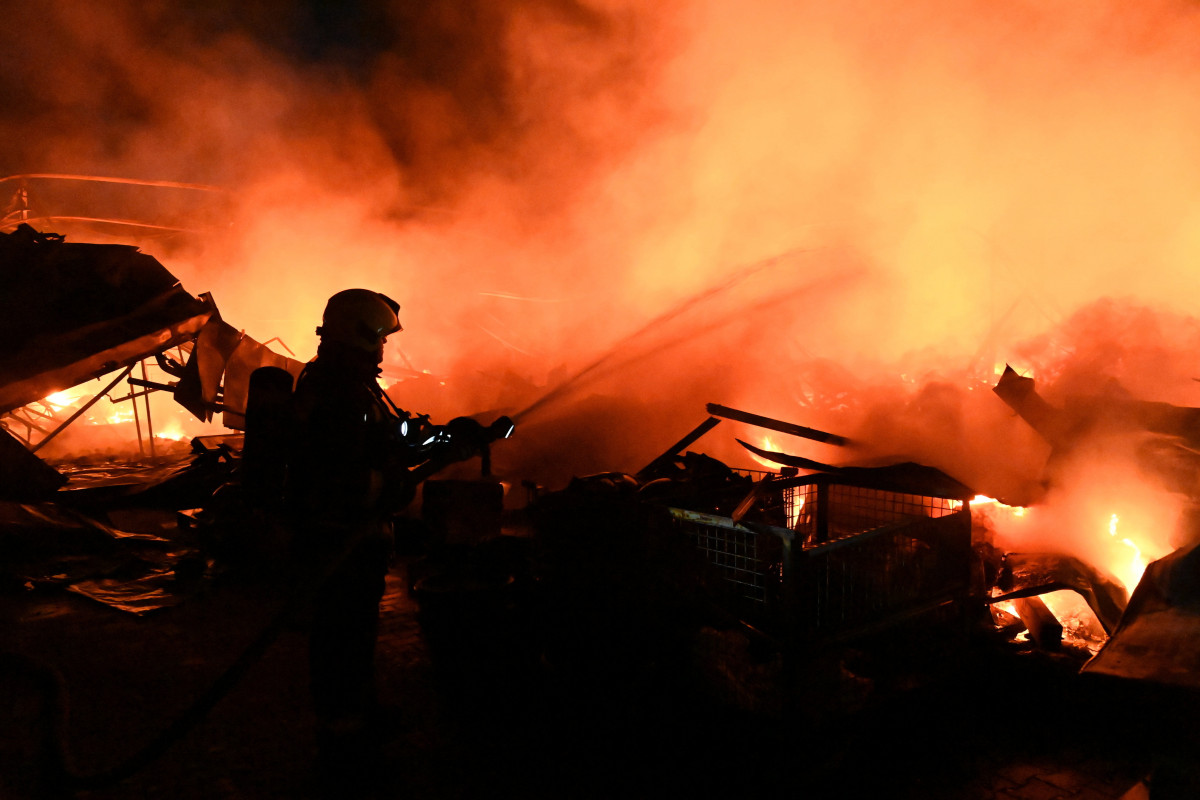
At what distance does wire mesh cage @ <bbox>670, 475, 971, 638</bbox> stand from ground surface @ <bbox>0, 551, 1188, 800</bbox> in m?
0.40

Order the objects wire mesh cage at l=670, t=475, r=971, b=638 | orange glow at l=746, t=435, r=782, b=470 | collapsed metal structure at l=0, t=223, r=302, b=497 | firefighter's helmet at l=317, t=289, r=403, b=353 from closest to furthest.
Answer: wire mesh cage at l=670, t=475, r=971, b=638 → firefighter's helmet at l=317, t=289, r=403, b=353 → collapsed metal structure at l=0, t=223, r=302, b=497 → orange glow at l=746, t=435, r=782, b=470

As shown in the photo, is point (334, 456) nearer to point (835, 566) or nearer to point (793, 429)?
point (835, 566)

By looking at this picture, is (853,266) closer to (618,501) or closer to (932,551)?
(932,551)

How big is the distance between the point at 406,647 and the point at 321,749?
1736 millimetres

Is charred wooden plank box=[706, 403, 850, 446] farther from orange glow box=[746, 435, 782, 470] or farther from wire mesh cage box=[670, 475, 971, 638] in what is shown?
orange glow box=[746, 435, 782, 470]

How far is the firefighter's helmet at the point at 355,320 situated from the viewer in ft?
10.1

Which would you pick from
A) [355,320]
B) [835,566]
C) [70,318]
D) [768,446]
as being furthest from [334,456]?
[70,318]

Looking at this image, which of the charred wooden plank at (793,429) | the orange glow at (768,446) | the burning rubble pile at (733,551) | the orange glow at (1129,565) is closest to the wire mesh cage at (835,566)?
the burning rubble pile at (733,551)

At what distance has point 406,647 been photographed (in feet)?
15.2

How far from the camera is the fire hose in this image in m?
2.44

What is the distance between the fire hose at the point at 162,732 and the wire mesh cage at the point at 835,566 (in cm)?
188

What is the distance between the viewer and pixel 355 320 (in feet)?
10.2

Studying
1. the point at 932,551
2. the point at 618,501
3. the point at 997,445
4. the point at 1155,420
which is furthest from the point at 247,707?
the point at 1155,420

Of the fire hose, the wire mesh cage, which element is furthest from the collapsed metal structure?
the wire mesh cage
